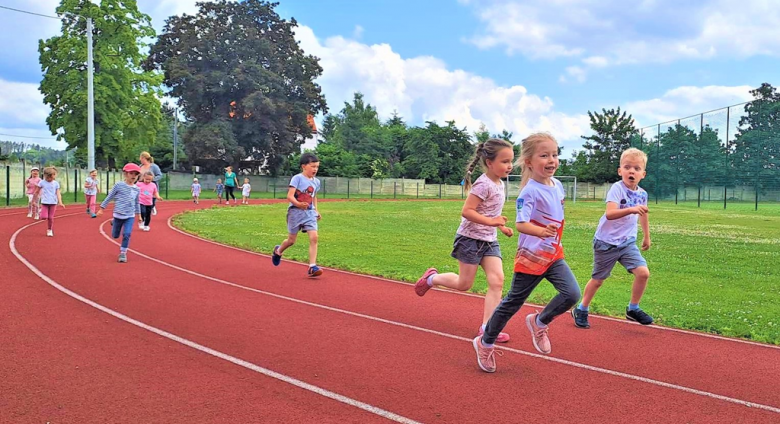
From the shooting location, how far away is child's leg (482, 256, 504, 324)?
17.0 feet

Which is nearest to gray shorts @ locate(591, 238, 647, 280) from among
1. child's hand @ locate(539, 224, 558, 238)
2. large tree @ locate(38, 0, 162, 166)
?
child's hand @ locate(539, 224, 558, 238)

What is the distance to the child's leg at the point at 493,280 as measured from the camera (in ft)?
17.0

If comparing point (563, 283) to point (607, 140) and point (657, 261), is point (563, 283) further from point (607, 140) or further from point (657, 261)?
point (607, 140)

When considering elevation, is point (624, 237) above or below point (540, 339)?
above

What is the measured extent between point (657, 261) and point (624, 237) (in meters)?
6.09

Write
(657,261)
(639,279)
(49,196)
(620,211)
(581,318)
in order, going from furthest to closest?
(49,196) → (657,261) → (581,318) → (639,279) → (620,211)

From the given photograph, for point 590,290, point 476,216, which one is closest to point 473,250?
point 476,216

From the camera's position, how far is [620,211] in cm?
552

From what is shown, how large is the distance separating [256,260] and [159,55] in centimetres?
5371

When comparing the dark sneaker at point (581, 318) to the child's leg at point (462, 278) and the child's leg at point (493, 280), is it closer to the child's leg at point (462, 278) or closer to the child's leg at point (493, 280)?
the child's leg at point (493, 280)

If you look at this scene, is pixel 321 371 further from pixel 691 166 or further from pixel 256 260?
pixel 691 166

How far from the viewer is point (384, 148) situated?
76.5 m

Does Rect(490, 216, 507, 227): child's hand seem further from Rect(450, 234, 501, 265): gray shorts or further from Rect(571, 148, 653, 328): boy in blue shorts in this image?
Rect(571, 148, 653, 328): boy in blue shorts

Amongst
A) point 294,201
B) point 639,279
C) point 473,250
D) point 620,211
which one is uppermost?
point 620,211
